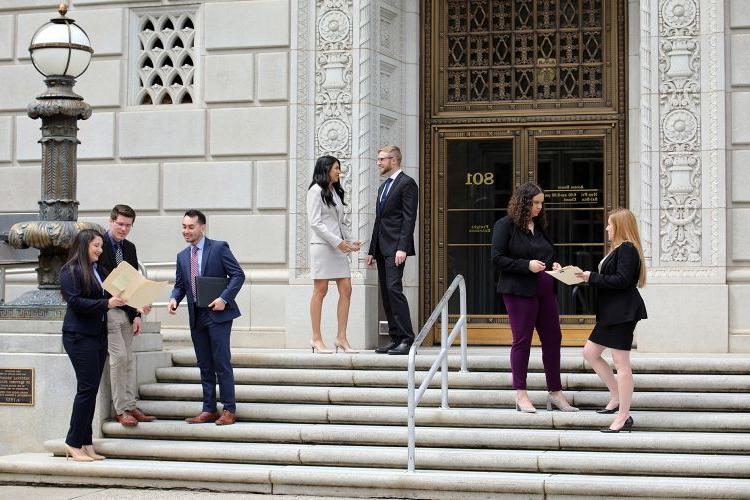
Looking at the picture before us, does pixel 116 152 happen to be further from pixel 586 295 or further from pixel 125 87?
pixel 586 295

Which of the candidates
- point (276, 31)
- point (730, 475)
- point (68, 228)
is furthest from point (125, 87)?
point (730, 475)

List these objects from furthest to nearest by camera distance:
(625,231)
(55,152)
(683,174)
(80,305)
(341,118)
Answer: (341,118), (683,174), (55,152), (80,305), (625,231)

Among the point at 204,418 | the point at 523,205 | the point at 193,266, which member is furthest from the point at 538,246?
the point at 204,418

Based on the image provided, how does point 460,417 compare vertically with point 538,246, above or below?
below

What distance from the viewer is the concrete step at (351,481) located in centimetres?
967

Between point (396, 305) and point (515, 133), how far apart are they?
4.16 metres

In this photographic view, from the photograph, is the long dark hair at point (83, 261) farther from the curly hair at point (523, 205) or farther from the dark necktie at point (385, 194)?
the curly hair at point (523, 205)

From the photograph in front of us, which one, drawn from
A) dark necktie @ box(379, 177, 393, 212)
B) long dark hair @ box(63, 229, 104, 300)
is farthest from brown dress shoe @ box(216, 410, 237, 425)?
dark necktie @ box(379, 177, 393, 212)

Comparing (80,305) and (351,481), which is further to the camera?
(80,305)

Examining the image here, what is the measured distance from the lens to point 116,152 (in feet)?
55.5

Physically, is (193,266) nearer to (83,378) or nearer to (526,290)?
(83,378)

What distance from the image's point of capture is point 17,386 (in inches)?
492

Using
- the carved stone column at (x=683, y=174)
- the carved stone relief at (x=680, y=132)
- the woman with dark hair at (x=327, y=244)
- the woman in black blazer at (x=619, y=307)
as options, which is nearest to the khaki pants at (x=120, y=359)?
the woman with dark hair at (x=327, y=244)

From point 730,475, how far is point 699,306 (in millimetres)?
4534
